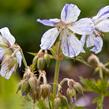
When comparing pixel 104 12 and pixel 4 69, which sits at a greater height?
pixel 104 12

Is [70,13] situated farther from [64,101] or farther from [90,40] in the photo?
[64,101]

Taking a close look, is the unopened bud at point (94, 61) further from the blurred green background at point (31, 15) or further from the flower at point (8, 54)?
the blurred green background at point (31, 15)

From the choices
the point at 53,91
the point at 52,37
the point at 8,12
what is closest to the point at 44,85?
the point at 53,91

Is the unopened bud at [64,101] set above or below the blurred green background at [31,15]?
below

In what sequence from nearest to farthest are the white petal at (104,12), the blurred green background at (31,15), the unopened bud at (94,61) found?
the white petal at (104,12), the unopened bud at (94,61), the blurred green background at (31,15)

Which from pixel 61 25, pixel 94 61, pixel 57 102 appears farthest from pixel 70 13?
pixel 94 61

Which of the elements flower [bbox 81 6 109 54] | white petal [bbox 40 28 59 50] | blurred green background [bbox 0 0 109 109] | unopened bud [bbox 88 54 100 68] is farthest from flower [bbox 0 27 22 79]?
blurred green background [bbox 0 0 109 109]

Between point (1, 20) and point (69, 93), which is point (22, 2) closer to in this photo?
point (1, 20)

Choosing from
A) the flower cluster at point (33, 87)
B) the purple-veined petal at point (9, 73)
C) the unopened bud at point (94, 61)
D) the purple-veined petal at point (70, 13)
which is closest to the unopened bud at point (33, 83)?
the flower cluster at point (33, 87)

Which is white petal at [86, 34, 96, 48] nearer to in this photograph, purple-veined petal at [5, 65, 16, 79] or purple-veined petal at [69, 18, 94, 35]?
purple-veined petal at [69, 18, 94, 35]
